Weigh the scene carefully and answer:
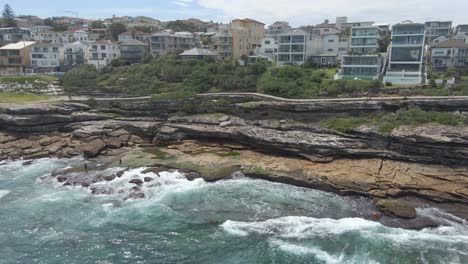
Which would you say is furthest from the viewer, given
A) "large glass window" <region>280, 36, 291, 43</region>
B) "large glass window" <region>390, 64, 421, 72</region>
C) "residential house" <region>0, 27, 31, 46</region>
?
"residential house" <region>0, 27, 31, 46</region>

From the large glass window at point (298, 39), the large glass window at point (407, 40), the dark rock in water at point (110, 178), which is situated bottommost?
the dark rock in water at point (110, 178)

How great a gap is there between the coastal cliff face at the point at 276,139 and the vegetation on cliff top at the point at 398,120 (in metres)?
1.11

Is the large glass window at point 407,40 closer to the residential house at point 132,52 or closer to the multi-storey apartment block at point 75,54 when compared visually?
the residential house at point 132,52

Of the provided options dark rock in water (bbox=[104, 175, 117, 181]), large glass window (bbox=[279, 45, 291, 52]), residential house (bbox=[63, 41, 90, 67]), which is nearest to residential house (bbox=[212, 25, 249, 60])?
large glass window (bbox=[279, 45, 291, 52])

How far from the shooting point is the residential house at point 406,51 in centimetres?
6216

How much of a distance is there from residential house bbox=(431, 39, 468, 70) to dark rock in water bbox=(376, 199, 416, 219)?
5182cm

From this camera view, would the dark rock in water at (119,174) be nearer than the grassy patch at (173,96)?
Yes

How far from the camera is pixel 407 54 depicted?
2530 inches

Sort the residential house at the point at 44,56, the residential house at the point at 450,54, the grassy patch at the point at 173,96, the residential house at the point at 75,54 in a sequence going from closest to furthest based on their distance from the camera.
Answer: the grassy patch at the point at 173,96
the residential house at the point at 450,54
the residential house at the point at 44,56
the residential house at the point at 75,54

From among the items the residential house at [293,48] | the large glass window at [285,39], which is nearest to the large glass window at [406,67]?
the residential house at [293,48]

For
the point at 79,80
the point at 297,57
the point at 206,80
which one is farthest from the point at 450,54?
the point at 79,80

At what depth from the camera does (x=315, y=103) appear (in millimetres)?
45406

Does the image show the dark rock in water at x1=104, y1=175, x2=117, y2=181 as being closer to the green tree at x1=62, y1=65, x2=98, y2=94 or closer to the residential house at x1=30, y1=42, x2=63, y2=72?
the green tree at x1=62, y1=65, x2=98, y2=94

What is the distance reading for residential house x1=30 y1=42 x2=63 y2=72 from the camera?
91906 millimetres
